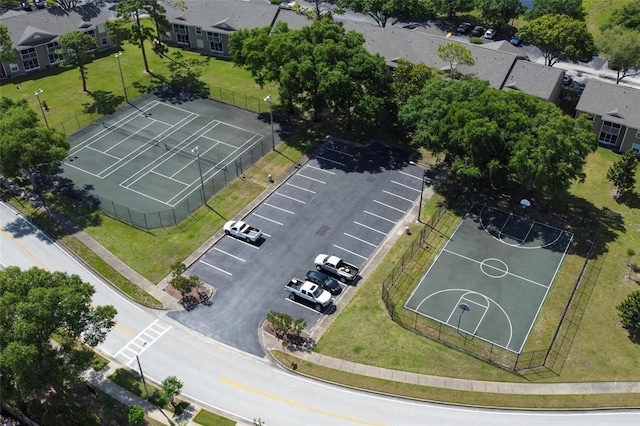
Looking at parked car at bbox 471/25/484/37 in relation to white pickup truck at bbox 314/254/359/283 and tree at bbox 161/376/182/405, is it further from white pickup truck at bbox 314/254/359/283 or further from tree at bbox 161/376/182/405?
tree at bbox 161/376/182/405

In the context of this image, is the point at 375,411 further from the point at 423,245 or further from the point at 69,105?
the point at 69,105

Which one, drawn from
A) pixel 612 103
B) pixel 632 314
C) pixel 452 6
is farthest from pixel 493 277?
pixel 452 6

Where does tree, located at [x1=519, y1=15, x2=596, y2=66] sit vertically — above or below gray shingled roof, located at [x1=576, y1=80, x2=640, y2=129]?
above

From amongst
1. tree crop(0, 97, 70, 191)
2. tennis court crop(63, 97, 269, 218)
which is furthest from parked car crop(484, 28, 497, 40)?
tree crop(0, 97, 70, 191)

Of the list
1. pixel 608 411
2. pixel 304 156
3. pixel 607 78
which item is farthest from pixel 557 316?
pixel 607 78

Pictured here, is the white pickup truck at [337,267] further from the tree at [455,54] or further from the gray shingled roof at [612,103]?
the gray shingled roof at [612,103]

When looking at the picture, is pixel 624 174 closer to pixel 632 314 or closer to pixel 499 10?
pixel 632 314
